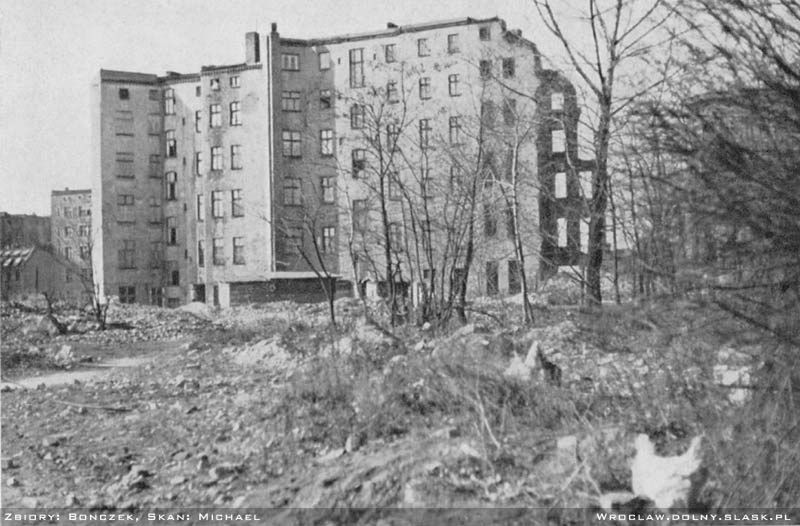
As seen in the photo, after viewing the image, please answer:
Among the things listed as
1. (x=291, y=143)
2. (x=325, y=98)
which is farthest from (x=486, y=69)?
(x=291, y=143)

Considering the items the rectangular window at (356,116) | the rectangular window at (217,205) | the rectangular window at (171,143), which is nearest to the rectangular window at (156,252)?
the rectangular window at (217,205)

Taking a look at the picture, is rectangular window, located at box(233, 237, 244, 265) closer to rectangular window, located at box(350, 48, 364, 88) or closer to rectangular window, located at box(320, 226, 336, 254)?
rectangular window, located at box(320, 226, 336, 254)

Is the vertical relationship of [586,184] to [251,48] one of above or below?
below

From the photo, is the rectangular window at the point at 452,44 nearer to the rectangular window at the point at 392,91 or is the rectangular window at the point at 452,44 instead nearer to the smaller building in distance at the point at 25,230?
the rectangular window at the point at 392,91

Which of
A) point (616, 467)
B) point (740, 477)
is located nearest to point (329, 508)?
point (616, 467)

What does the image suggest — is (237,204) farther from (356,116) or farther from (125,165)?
(356,116)
